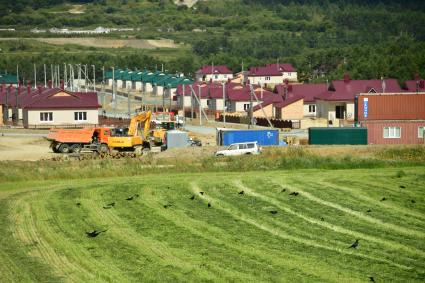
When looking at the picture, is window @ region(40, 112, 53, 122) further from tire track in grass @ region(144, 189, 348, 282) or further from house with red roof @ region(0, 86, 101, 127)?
tire track in grass @ region(144, 189, 348, 282)

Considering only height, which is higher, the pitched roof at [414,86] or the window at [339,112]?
the pitched roof at [414,86]

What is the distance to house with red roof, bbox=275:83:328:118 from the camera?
9256 cm

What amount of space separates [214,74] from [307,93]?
4717cm

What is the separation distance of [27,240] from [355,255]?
25.9ft

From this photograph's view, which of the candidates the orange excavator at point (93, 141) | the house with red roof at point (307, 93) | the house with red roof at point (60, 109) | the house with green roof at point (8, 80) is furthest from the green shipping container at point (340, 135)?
the house with green roof at point (8, 80)

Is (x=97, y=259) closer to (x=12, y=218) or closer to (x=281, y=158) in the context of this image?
(x=12, y=218)

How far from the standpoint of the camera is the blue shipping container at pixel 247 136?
57125mm

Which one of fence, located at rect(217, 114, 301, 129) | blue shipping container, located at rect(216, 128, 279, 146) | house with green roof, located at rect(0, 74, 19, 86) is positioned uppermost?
house with green roof, located at rect(0, 74, 19, 86)

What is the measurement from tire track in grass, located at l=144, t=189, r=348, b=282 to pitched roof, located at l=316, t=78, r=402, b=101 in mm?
58103

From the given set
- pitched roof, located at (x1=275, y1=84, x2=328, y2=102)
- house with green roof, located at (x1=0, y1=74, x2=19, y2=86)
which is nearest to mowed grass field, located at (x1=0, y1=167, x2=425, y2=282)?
pitched roof, located at (x1=275, y1=84, x2=328, y2=102)

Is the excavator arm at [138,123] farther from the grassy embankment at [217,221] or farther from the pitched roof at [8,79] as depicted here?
the pitched roof at [8,79]

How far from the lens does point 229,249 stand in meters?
23.9

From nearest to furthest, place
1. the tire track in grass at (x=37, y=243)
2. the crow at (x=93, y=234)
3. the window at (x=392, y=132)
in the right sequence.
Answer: the tire track in grass at (x=37, y=243) → the crow at (x=93, y=234) → the window at (x=392, y=132)

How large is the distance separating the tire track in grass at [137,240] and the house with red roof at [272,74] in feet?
334
